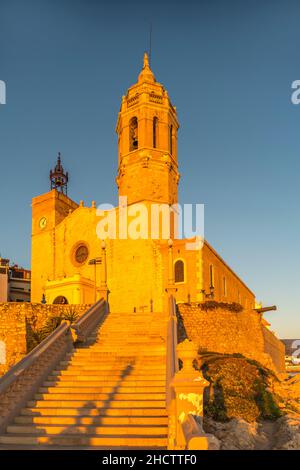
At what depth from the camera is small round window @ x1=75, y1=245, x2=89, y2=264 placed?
116ft

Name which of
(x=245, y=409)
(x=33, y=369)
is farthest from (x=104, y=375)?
(x=245, y=409)

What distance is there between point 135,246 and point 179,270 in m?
3.92

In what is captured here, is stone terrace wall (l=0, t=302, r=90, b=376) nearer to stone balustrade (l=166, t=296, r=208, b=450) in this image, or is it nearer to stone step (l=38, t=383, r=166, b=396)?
stone step (l=38, t=383, r=166, b=396)

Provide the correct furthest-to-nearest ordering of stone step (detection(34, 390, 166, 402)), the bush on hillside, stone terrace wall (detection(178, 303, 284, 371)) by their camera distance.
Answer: stone terrace wall (detection(178, 303, 284, 371))
the bush on hillside
stone step (detection(34, 390, 166, 402))

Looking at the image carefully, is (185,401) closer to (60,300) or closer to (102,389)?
(102,389)

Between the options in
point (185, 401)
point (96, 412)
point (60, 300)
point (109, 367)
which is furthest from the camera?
point (60, 300)

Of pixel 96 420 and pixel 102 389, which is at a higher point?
pixel 102 389

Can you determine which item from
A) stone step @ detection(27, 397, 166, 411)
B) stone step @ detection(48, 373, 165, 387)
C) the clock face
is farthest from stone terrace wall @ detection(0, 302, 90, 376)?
the clock face

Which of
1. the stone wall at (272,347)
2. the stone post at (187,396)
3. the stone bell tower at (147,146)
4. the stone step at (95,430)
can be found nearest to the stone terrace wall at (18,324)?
the stone step at (95,430)

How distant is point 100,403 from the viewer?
11250 millimetres

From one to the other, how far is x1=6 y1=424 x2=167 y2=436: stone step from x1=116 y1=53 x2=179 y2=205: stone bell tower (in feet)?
84.1

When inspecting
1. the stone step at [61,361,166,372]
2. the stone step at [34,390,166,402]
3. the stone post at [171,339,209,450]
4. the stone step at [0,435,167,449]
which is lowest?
the stone step at [0,435,167,449]

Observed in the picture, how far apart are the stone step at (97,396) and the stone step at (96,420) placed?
96cm
